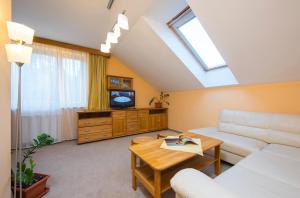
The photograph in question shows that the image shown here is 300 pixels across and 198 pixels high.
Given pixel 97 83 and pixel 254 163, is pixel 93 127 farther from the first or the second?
pixel 254 163

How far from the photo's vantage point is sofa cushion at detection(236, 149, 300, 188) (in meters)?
1.13

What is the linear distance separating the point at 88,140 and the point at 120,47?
8.19 feet

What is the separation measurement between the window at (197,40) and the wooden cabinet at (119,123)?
7.96 feet

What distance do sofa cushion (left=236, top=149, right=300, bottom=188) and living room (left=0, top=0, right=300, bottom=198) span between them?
0.04 feet

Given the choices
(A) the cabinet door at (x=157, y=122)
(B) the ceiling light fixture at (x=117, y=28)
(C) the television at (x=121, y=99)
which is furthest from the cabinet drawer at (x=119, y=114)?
(B) the ceiling light fixture at (x=117, y=28)

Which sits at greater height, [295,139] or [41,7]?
[41,7]

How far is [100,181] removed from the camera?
174 centimetres

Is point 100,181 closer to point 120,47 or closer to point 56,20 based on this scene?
point 56,20

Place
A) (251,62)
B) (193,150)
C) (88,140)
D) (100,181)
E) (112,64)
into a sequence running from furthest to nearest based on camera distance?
(112,64) → (88,140) → (251,62) → (100,181) → (193,150)

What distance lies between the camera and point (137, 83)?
14.7 feet

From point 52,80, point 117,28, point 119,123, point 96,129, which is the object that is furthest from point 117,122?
point 117,28

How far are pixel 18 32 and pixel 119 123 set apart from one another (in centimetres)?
285

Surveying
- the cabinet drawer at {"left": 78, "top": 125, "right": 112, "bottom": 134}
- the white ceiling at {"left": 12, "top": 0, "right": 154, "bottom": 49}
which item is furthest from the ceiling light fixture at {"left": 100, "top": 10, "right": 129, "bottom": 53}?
the cabinet drawer at {"left": 78, "top": 125, "right": 112, "bottom": 134}

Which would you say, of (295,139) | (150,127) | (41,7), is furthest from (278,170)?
(41,7)
